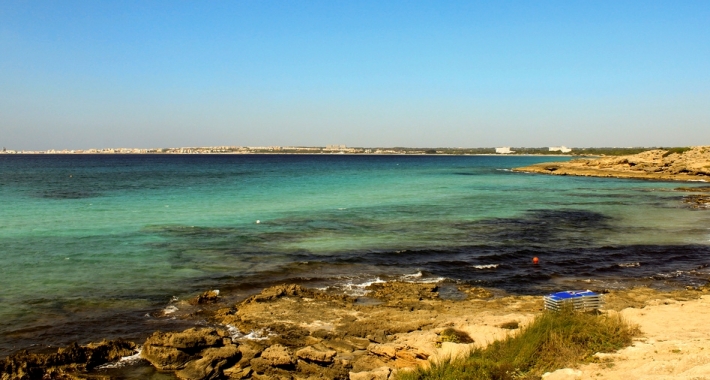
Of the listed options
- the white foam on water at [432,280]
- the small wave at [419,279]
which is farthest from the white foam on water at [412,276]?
the white foam on water at [432,280]

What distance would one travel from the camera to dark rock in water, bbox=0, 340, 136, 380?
10.1 metres

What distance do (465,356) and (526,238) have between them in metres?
16.8

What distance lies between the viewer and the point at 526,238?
24922 millimetres

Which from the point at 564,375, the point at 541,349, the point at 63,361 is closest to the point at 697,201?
the point at 541,349

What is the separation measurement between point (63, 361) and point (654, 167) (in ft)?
268

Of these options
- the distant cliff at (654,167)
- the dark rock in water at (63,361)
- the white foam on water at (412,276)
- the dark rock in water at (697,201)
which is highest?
the distant cliff at (654,167)

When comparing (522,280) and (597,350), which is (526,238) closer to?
(522,280)

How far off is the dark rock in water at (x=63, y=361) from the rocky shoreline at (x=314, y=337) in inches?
0.7

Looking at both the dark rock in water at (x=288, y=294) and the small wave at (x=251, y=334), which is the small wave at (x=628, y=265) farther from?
the small wave at (x=251, y=334)

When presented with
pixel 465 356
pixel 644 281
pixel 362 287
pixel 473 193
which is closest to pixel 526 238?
pixel 644 281

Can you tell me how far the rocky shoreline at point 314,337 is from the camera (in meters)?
10.2

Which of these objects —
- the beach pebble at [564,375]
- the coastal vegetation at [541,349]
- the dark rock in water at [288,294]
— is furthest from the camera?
the dark rock in water at [288,294]

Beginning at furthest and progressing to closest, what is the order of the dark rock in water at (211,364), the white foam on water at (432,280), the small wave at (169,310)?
the white foam on water at (432,280) < the small wave at (169,310) < the dark rock in water at (211,364)

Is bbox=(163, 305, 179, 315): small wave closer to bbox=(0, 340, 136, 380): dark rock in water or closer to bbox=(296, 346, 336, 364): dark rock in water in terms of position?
bbox=(0, 340, 136, 380): dark rock in water
